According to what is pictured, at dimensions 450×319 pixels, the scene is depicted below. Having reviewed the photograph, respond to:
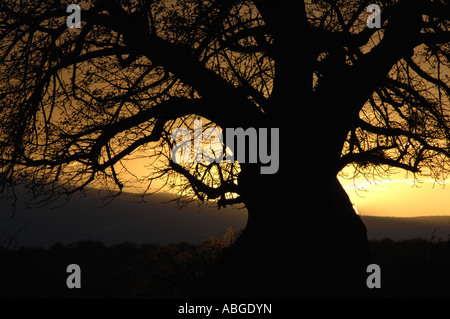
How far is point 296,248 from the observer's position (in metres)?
8.17

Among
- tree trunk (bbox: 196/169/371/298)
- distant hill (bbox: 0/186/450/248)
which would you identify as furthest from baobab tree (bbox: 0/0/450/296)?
distant hill (bbox: 0/186/450/248)

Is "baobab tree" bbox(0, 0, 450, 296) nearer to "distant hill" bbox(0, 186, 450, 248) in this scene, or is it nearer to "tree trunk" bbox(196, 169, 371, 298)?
"tree trunk" bbox(196, 169, 371, 298)

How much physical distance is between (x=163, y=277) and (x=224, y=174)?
3.25 meters

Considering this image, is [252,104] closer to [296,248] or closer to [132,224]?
[296,248]

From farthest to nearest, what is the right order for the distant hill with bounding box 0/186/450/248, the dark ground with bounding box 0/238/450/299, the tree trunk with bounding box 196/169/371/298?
1. the distant hill with bounding box 0/186/450/248
2. the dark ground with bounding box 0/238/450/299
3. the tree trunk with bounding box 196/169/371/298

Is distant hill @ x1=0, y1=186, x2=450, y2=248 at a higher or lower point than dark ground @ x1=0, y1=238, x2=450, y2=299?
higher

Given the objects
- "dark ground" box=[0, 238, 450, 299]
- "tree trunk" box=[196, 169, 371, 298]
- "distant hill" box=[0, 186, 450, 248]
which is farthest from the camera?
"distant hill" box=[0, 186, 450, 248]

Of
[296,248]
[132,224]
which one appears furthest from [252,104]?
[132,224]

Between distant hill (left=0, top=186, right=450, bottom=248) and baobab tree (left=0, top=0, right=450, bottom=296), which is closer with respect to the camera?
baobab tree (left=0, top=0, right=450, bottom=296)

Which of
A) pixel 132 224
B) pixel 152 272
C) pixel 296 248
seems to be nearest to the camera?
pixel 296 248

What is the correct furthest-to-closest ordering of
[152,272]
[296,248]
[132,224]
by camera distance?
[132,224] → [152,272] → [296,248]

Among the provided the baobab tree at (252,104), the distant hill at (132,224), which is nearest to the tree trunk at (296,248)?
the baobab tree at (252,104)

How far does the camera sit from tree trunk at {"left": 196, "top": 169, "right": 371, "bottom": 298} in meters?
7.99
